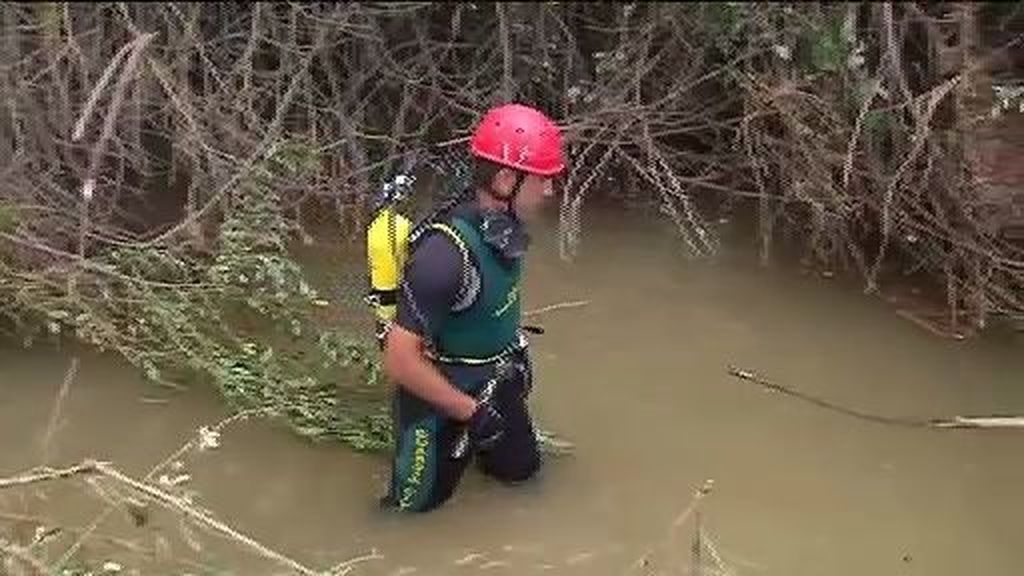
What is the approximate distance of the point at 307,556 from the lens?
4758 mm

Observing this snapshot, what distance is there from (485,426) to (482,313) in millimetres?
358

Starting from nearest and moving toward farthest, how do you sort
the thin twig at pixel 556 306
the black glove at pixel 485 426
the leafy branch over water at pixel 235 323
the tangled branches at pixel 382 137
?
the black glove at pixel 485 426, the leafy branch over water at pixel 235 323, the tangled branches at pixel 382 137, the thin twig at pixel 556 306

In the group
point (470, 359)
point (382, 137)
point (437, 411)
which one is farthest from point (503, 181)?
point (382, 137)

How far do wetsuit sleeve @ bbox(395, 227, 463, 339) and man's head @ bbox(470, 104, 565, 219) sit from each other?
207 millimetres

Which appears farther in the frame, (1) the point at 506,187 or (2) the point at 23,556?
(1) the point at 506,187

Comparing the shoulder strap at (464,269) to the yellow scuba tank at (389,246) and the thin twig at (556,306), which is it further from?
the thin twig at (556,306)

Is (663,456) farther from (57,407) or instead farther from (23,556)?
(23,556)

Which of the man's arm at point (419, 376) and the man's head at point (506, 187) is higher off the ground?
the man's head at point (506, 187)

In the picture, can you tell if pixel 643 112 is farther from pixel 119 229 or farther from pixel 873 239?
pixel 119 229

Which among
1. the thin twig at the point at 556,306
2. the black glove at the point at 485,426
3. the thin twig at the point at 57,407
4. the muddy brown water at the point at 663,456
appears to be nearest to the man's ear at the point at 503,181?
the black glove at the point at 485,426

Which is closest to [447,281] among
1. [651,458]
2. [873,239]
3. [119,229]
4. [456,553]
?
[456,553]

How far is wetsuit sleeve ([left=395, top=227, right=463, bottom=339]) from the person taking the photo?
4.38 m

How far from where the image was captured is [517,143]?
14.6 feet

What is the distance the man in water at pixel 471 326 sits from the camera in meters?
4.43
